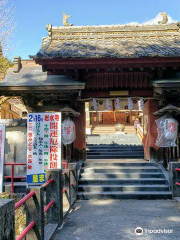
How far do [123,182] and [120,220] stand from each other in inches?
126

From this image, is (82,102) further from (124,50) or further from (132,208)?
(132,208)

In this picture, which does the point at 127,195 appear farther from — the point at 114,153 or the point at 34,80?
the point at 114,153

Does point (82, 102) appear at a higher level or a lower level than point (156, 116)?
higher

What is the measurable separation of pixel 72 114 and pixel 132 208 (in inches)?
181

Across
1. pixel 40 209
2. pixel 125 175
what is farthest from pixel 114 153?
pixel 40 209

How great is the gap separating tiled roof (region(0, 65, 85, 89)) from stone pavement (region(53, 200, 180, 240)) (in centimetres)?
467

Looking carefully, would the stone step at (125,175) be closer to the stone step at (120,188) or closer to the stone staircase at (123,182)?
the stone staircase at (123,182)

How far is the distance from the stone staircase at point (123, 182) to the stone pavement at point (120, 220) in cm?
35

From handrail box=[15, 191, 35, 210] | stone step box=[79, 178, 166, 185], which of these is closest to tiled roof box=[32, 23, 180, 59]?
stone step box=[79, 178, 166, 185]

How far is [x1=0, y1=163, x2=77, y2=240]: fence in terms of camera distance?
290 cm

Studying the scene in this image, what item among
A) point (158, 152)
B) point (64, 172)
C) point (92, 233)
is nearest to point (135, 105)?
point (158, 152)

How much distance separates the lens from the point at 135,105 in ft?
35.7

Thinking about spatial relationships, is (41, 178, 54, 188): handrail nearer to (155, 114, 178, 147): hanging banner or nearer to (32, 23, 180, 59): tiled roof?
(32, 23, 180, 59): tiled roof

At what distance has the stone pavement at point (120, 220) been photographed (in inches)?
201
